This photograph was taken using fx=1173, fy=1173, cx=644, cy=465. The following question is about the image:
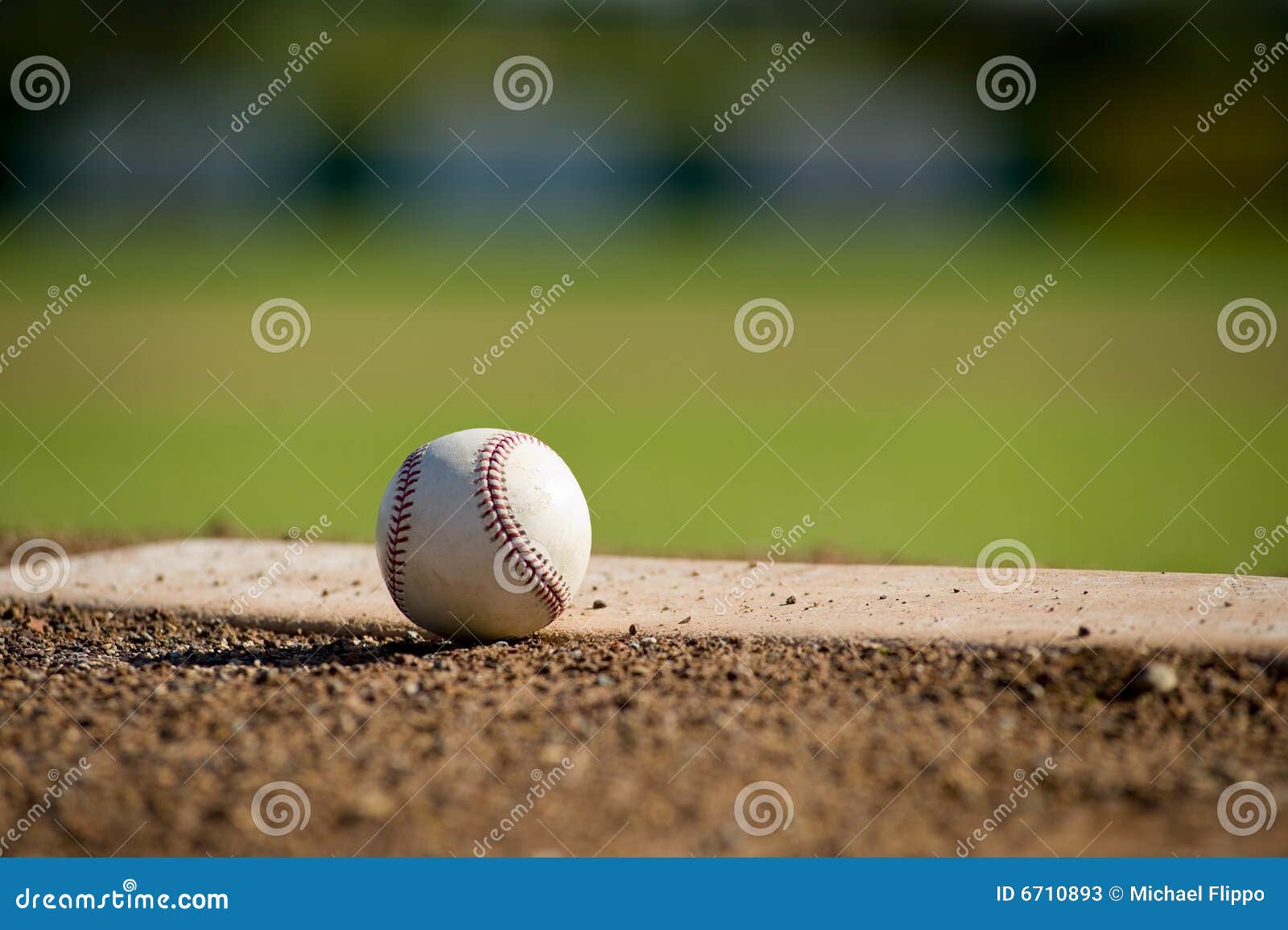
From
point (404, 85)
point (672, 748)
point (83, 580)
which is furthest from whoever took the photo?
point (404, 85)

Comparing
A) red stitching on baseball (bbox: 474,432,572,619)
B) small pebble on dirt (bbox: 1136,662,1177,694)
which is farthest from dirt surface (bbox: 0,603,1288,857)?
red stitching on baseball (bbox: 474,432,572,619)

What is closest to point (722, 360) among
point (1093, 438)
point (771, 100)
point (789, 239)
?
point (1093, 438)

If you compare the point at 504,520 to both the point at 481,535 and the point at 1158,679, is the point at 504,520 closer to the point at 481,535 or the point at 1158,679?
the point at 481,535

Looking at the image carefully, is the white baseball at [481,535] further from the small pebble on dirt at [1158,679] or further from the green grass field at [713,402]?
the green grass field at [713,402]

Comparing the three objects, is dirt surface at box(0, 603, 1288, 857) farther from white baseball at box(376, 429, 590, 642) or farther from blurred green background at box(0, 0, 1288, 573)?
blurred green background at box(0, 0, 1288, 573)

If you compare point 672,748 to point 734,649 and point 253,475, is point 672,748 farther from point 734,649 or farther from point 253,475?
point 253,475

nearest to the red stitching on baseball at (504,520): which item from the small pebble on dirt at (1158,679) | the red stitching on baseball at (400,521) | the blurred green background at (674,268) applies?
the red stitching on baseball at (400,521)
